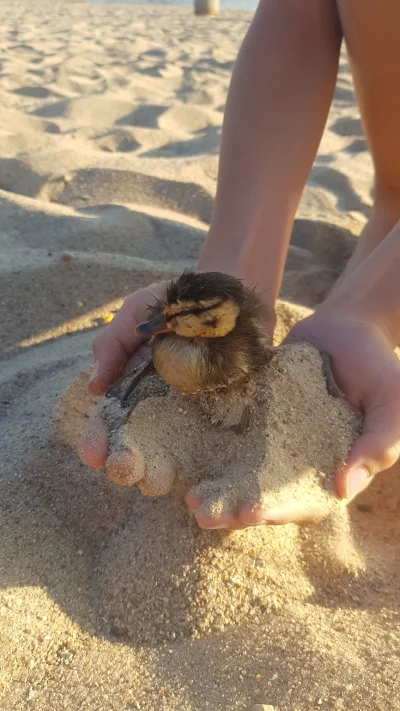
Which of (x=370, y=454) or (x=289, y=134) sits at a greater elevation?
(x=289, y=134)

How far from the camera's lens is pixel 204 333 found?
154 centimetres

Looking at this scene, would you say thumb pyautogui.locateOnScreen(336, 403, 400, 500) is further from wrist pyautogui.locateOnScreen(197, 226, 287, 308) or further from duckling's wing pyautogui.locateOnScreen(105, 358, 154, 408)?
wrist pyautogui.locateOnScreen(197, 226, 287, 308)

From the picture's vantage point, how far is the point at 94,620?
1521 millimetres

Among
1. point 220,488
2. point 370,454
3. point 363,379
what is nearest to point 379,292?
point 363,379

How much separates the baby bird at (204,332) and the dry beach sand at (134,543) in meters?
0.44

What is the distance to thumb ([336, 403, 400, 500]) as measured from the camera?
1.62 m

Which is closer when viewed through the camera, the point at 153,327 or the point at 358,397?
the point at 153,327

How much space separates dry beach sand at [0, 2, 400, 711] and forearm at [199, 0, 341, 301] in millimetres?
423

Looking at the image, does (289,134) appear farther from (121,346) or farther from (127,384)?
(127,384)

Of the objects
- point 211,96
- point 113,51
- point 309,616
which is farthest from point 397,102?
point 113,51

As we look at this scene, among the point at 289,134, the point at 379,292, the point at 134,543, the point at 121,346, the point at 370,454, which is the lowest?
the point at 134,543

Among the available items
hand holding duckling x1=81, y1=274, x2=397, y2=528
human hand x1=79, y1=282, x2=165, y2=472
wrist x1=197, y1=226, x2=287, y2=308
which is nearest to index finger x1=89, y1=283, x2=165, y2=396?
human hand x1=79, y1=282, x2=165, y2=472

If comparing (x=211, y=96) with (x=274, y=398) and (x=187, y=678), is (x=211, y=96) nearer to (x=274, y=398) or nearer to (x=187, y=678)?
(x=274, y=398)

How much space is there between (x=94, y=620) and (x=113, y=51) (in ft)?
26.9
